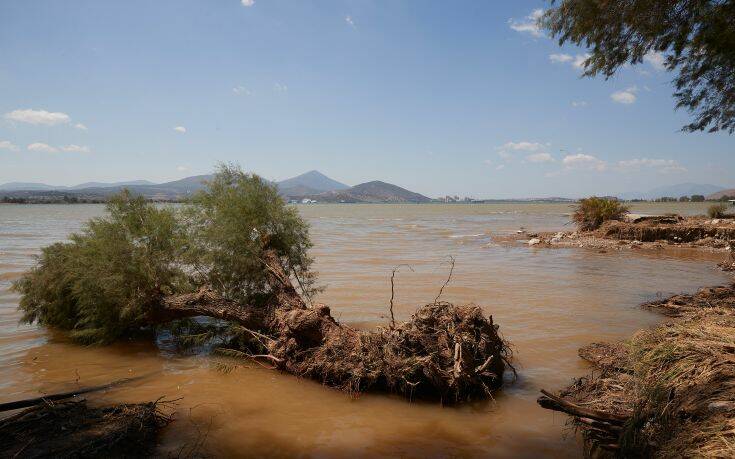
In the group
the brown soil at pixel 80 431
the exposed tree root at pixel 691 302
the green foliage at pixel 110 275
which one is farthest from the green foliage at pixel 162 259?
the exposed tree root at pixel 691 302

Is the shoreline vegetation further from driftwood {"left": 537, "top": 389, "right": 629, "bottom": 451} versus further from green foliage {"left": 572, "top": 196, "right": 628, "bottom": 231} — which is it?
green foliage {"left": 572, "top": 196, "right": 628, "bottom": 231}

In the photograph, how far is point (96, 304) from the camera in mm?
7586

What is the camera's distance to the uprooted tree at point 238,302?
5879 mm

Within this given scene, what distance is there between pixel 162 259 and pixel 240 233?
5.17 feet

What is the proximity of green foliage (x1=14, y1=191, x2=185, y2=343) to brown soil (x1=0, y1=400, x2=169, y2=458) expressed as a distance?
2744 mm

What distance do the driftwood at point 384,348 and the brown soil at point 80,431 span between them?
7.05 feet

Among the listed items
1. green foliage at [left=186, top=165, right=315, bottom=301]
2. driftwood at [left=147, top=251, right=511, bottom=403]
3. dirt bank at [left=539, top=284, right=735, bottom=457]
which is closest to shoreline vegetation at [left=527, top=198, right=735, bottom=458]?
dirt bank at [left=539, top=284, right=735, bottom=457]

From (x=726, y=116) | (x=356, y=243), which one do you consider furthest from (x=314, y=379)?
(x=356, y=243)

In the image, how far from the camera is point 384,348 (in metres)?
5.96

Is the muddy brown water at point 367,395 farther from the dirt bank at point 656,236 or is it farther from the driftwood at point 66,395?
the dirt bank at point 656,236

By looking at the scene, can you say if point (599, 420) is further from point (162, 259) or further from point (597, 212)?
point (597, 212)

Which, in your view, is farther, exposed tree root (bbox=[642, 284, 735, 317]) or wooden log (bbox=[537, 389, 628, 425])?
exposed tree root (bbox=[642, 284, 735, 317])

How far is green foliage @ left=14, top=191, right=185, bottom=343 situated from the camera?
747 centimetres

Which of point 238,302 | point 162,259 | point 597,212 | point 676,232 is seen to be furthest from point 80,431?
point 597,212
